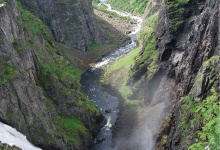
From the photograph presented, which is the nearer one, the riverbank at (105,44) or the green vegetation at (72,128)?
the green vegetation at (72,128)

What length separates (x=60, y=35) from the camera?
122000 millimetres

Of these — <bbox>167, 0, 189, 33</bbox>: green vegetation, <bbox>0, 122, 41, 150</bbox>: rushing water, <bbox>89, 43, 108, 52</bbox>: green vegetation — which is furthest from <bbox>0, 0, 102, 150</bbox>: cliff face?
<bbox>89, 43, 108, 52</bbox>: green vegetation

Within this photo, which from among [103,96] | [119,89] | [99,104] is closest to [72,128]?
[99,104]

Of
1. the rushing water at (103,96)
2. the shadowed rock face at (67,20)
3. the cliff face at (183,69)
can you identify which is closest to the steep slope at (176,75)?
the cliff face at (183,69)

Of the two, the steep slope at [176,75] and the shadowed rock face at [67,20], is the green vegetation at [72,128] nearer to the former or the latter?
the steep slope at [176,75]

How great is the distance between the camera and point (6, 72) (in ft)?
159

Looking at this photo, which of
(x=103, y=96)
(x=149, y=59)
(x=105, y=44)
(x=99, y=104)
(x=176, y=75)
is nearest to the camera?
(x=176, y=75)

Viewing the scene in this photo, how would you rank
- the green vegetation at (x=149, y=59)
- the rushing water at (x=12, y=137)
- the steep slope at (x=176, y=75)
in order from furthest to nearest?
the green vegetation at (x=149, y=59) → the steep slope at (x=176, y=75) → the rushing water at (x=12, y=137)

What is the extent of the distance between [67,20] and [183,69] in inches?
2630

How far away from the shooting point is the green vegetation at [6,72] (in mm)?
47228

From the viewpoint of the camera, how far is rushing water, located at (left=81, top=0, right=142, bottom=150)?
6631cm

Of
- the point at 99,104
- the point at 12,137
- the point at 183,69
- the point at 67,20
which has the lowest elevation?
the point at 99,104

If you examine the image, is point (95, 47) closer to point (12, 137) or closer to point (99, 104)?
point (99, 104)

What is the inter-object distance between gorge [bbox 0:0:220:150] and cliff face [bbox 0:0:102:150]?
0.16m
